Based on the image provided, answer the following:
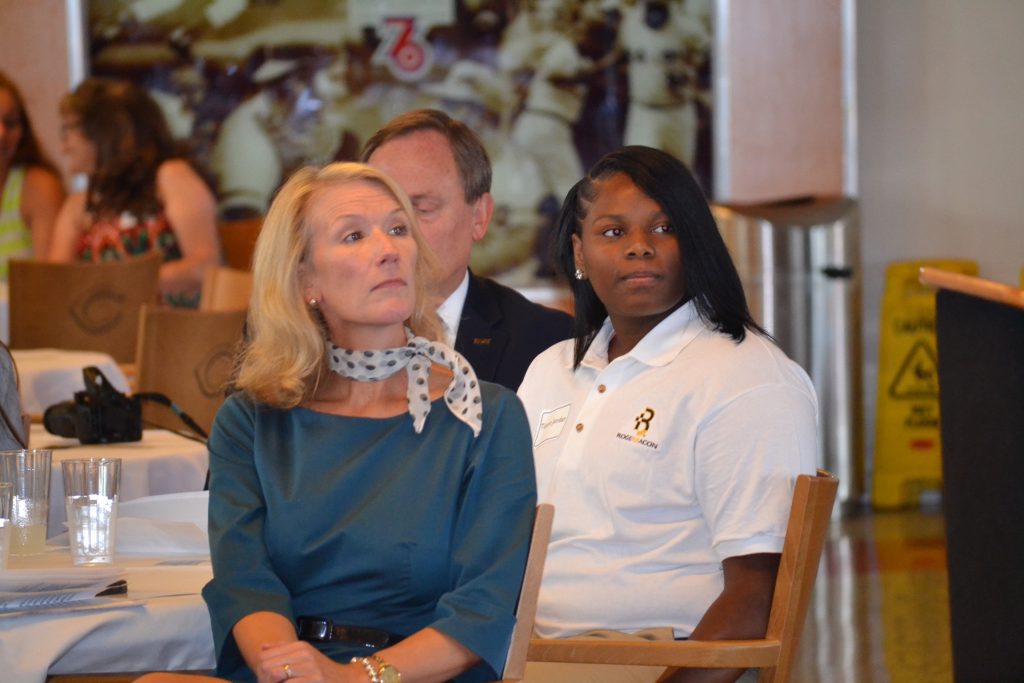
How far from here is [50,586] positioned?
6.44ft

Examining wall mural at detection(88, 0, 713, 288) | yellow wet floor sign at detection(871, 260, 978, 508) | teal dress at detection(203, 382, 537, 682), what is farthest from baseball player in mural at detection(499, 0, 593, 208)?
teal dress at detection(203, 382, 537, 682)

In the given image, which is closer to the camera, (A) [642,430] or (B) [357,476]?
(B) [357,476]

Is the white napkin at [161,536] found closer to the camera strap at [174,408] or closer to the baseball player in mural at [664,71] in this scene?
the camera strap at [174,408]

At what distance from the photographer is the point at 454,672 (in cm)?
193

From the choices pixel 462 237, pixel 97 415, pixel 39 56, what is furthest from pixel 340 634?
pixel 39 56

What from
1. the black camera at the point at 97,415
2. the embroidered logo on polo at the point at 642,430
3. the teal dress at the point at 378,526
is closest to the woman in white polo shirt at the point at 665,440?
the embroidered logo on polo at the point at 642,430

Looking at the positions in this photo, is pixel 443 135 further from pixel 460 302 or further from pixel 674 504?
pixel 674 504

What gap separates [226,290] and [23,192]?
1.96 metres

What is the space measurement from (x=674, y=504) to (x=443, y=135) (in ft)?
4.13

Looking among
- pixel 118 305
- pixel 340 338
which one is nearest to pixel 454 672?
pixel 340 338

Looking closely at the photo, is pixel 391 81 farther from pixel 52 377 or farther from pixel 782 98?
pixel 52 377

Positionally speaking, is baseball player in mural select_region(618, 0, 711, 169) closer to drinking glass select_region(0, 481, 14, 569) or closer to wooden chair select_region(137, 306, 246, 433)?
wooden chair select_region(137, 306, 246, 433)

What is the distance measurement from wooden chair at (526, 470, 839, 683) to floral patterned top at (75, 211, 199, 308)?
5.10m

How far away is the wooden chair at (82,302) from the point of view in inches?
233
